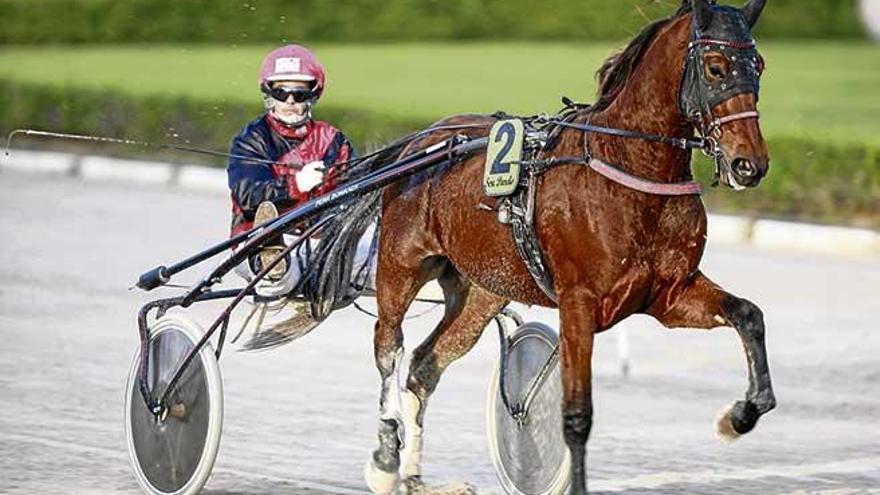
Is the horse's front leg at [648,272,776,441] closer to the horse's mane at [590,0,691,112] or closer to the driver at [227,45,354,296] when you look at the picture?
the horse's mane at [590,0,691,112]

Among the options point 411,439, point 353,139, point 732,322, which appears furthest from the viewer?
point 353,139

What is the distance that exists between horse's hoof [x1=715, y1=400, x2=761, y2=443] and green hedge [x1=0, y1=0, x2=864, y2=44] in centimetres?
2141

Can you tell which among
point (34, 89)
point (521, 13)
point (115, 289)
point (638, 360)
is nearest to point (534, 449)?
point (638, 360)

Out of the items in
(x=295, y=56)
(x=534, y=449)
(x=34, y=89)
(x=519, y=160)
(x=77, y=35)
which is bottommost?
(x=534, y=449)

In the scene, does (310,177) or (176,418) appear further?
(310,177)

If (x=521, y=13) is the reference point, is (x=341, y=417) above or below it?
below

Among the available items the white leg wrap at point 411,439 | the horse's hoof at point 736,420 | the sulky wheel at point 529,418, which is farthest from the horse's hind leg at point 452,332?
the horse's hoof at point 736,420

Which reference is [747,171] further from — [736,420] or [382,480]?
[382,480]

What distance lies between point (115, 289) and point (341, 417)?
14.5 feet

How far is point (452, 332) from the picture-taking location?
7789 millimetres

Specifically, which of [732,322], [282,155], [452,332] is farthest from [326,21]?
[732,322]

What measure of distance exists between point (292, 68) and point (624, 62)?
1.67 metres

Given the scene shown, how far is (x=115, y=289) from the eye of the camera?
531 inches

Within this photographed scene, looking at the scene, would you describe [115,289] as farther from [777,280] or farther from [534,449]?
[534,449]
